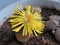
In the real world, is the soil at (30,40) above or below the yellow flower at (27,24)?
below

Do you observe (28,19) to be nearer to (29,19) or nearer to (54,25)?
(29,19)

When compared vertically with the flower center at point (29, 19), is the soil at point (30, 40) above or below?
below

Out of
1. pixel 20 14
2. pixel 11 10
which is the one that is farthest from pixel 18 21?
pixel 11 10

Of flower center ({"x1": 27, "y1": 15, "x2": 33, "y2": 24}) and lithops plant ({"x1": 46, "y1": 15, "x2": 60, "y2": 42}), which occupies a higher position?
flower center ({"x1": 27, "y1": 15, "x2": 33, "y2": 24})

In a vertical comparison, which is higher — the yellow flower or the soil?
the yellow flower

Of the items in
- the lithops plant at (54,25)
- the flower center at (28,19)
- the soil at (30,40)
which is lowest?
the soil at (30,40)

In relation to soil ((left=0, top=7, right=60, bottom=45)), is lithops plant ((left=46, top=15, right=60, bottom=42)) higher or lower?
higher

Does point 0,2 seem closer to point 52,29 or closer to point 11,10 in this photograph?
point 11,10

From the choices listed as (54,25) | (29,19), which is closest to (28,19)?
(29,19)

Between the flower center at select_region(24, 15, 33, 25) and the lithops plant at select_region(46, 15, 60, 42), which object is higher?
the flower center at select_region(24, 15, 33, 25)

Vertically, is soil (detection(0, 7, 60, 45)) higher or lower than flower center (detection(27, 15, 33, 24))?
lower

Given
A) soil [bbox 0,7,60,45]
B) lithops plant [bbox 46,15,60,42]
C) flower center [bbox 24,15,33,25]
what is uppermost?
flower center [bbox 24,15,33,25]
